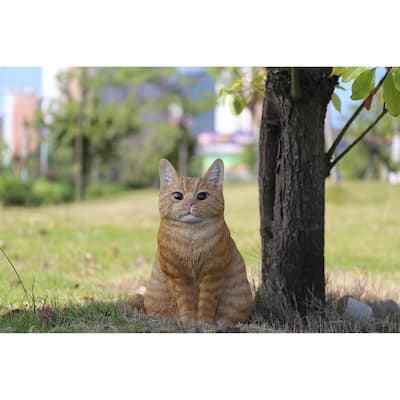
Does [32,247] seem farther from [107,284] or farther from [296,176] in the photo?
[296,176]

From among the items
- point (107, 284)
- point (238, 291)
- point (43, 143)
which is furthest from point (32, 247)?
point (43, 143)

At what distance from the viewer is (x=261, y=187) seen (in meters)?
2.85

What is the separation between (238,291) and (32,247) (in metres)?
2.74

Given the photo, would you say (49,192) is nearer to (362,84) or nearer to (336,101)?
(336,101)

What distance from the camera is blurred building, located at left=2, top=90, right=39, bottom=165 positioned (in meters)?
9.09

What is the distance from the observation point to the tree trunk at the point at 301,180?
2592mm

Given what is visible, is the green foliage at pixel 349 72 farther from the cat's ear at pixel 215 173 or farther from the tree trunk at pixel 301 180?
the cat's ear at pixel 215 173

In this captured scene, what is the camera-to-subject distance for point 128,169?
12844mm


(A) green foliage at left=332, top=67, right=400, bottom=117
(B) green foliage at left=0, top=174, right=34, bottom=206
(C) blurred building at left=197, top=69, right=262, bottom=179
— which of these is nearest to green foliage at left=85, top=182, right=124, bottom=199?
(C) blurred building at left=197, top=69, right=262, bottom=179

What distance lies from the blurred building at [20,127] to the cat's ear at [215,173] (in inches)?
265

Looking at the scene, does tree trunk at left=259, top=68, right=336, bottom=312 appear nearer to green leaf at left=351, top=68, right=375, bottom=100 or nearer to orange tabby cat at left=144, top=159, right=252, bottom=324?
orange tabby cat at left=144, top=159, right=252, bottom=324

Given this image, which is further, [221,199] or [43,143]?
[43,143]

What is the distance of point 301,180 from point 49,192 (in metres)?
7.99
